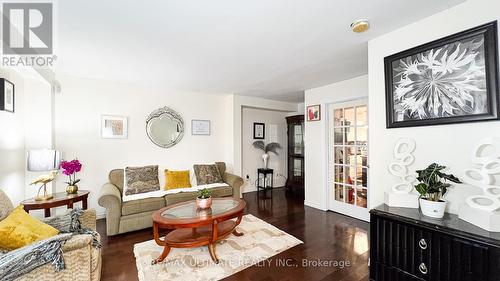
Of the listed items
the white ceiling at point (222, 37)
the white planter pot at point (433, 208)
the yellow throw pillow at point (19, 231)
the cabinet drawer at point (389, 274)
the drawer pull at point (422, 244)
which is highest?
the white ceiling at point (222, 37)

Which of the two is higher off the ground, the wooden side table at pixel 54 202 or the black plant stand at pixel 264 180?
the wooden side table at pixel 54 202

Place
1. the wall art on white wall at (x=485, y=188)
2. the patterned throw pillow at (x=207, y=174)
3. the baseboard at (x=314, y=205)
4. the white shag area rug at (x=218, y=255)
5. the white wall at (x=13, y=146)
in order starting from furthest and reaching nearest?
the patterned throw pillow at (x=207, y=174)
the baseboard at (x=314, y=205)
the white wall at (x=13, y=146)
the white shag area rug at (x=218, y=255)
the wall art on white wall at (x=485, y=188)

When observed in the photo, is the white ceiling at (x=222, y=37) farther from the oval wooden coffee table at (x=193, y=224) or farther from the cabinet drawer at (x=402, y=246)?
the oval wooden coffee table at (x=193, y=224)

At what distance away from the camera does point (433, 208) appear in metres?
1.43

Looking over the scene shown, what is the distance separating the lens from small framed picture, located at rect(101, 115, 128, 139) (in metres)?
3.30

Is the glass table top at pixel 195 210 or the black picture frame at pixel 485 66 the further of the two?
the glass table top at pixel 195 210

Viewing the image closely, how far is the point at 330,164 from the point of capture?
141 inches

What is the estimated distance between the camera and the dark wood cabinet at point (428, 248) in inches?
45.1

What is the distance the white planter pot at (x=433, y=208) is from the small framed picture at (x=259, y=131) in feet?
12.8

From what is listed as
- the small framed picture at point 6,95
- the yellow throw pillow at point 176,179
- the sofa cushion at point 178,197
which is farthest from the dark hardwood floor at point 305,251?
the small framed picture at point 6,95

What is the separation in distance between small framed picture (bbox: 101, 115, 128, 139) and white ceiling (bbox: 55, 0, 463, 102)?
2.14 feet

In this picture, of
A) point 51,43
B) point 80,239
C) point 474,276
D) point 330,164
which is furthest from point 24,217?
point 330,164

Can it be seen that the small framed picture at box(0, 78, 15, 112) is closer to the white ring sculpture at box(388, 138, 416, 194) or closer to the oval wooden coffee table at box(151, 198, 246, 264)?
the oval wooden coffee table at box(151, 198, 246, 264)

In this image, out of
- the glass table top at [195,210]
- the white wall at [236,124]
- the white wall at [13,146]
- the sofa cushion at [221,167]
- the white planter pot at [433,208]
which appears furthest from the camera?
the white wall at [236,124]
